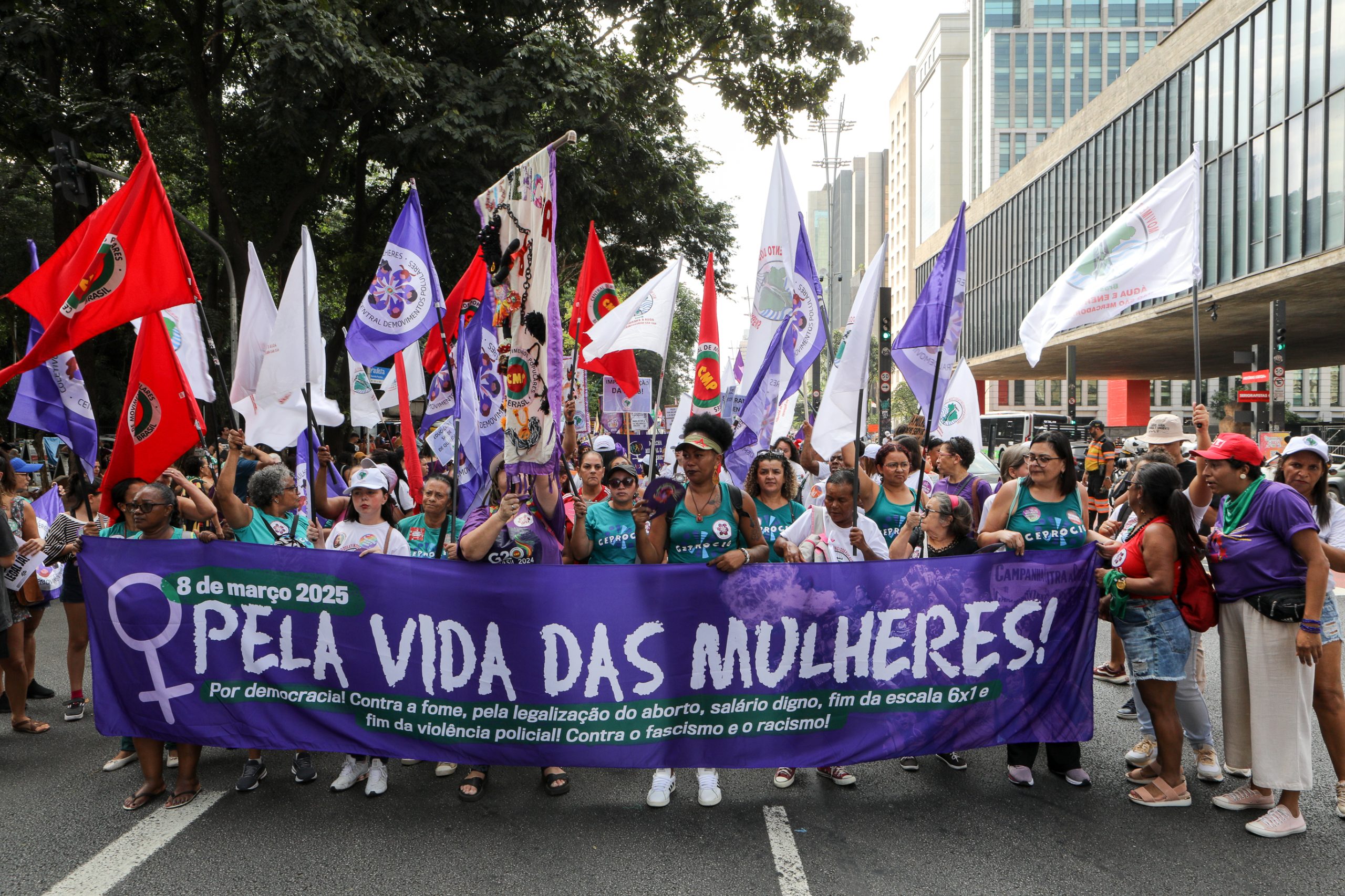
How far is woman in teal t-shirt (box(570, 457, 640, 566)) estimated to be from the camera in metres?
4.92

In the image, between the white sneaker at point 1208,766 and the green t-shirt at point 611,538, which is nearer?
the white sneaker at point 1208,766

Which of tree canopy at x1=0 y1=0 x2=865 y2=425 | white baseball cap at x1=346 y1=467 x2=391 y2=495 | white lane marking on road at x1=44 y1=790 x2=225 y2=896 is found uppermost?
tree canopy at x1=0 y1=0 x2=865 y2=425

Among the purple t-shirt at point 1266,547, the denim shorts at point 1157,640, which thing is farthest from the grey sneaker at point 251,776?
the purple t-shirt at point 1266,547

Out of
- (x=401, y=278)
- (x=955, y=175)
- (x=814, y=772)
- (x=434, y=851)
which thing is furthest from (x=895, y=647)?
(x=955, y=175)

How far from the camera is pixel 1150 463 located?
4508 mm

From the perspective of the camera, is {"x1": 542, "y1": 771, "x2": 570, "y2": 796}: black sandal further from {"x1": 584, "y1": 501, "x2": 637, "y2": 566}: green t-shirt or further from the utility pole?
the utility pole

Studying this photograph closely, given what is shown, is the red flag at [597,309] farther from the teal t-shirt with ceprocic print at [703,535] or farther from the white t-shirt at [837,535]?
the teal t-shirt with ceprocic print at [703,535]

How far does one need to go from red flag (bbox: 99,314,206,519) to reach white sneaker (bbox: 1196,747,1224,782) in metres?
5.52

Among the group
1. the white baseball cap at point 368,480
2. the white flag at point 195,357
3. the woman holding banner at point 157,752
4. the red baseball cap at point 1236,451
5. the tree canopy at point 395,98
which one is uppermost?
the tree canopy at point 395,98

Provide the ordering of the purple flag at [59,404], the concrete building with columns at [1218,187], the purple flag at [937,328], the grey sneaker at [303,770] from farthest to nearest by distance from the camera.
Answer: the concrete building with columns at [1218,187] → the purple flag at [59,404] → the purple flag at [937,328] → the grey sneaker at [303,770]

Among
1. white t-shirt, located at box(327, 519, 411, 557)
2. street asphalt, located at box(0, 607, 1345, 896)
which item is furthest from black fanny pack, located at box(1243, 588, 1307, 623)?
white t-shirt, located at box(327, 519, 411, 557)

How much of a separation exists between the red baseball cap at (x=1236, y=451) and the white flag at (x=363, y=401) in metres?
7.08

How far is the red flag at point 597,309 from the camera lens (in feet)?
31.0

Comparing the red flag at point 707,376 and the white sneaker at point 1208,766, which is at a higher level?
the red flag at point 707,376
